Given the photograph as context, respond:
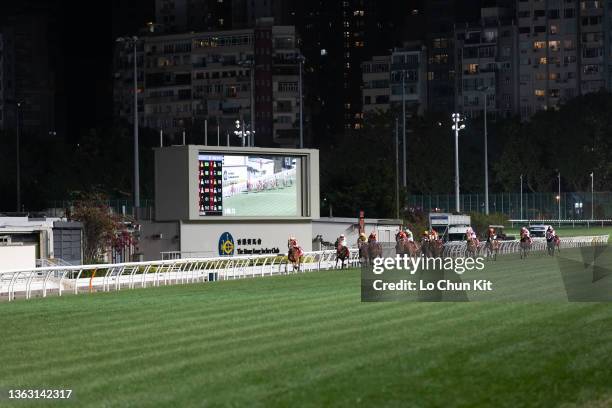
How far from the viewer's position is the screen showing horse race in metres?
48.3

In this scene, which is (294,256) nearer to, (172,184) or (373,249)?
(373,249)

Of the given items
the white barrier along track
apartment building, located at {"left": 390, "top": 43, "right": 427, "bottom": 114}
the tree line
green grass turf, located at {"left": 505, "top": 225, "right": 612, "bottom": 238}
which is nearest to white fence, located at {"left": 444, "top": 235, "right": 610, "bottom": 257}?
the white barrier along track

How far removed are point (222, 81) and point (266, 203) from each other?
128 metres

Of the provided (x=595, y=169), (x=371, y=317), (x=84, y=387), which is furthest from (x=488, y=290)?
(x=595, y=169)

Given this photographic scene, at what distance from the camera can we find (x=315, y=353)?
16.5 metres

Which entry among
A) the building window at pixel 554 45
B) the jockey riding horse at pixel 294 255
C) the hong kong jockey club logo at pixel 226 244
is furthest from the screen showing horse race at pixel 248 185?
the building window at pixel 554 45

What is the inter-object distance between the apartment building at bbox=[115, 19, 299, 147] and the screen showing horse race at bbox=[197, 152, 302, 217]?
383ft

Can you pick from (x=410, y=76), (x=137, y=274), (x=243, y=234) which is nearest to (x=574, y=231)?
(x=243, y=234)

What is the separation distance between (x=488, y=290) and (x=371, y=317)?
563 cm

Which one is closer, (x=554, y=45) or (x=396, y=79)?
(x=554, y=45)

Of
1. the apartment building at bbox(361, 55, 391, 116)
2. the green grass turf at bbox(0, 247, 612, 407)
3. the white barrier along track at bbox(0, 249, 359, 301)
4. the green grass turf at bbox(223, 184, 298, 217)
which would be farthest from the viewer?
the apartment building at bbox(361, 55, 391, 116)

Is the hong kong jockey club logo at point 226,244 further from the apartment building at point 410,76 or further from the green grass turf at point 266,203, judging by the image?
the apartment building at point 410,76

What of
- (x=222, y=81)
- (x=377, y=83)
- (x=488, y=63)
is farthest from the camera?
(x=377, y=83)

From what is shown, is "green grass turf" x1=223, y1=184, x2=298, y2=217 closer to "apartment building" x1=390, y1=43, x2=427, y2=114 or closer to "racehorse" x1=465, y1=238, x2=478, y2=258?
"racehorse" x1=465, y1=238, x2=478, y2=258
